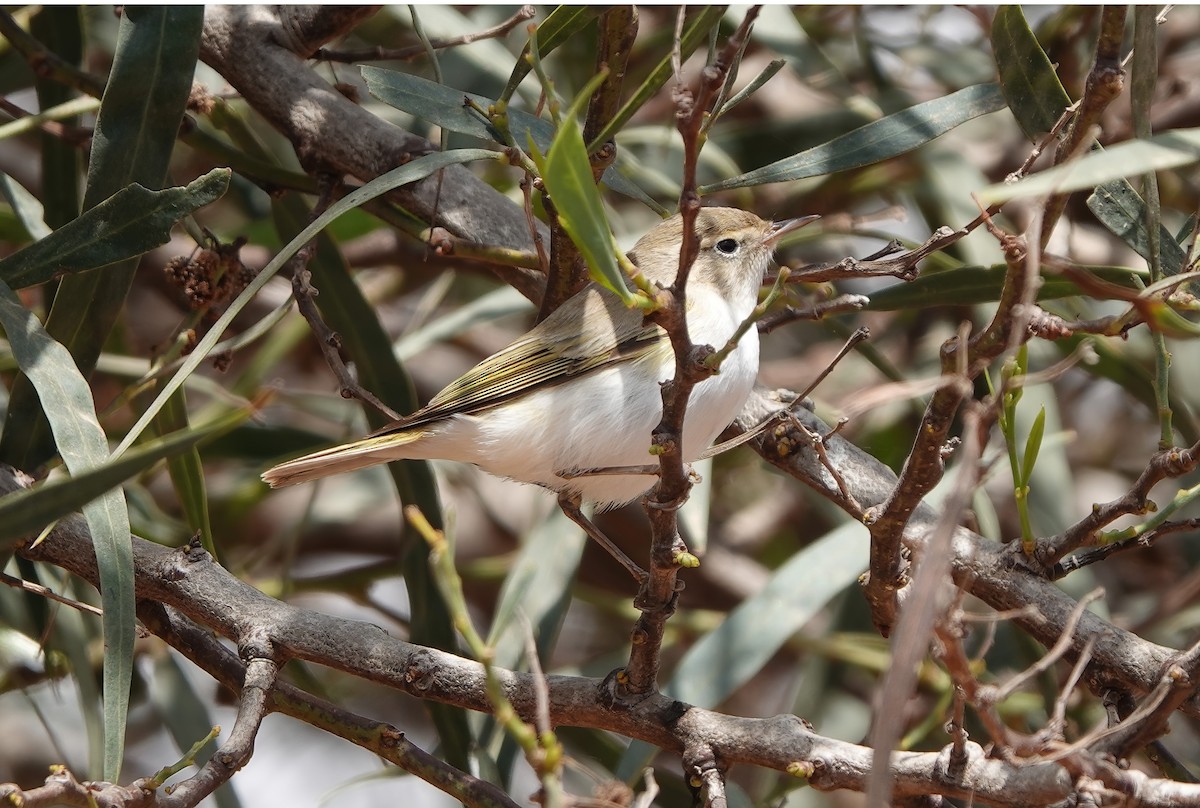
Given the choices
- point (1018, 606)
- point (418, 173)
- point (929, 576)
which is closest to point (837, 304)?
point (1018, 606)

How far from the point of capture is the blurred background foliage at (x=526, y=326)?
2557 mm

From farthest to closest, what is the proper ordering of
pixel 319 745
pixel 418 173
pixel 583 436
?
pixel 319 745
pixel 583 436
pixel 418 173

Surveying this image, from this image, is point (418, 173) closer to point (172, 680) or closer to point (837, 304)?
point (837, 304)

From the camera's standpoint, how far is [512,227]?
2.56m

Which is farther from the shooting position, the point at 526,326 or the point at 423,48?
the point at 526,326

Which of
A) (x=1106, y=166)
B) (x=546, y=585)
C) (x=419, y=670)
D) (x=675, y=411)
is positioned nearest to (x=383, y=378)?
(x=546, y=585)

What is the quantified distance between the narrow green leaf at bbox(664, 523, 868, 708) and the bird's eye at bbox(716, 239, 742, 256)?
705mm

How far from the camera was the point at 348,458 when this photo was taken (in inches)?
95.8

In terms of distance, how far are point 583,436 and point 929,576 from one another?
1564 mm

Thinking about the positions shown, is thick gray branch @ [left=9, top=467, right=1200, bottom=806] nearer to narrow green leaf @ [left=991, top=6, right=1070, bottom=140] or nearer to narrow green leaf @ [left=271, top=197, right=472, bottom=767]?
narrow green leaf @ [left=271, top=197, right=472, bottom=767]

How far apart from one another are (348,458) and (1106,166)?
5.37 feet

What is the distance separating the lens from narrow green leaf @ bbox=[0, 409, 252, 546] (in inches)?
46.2

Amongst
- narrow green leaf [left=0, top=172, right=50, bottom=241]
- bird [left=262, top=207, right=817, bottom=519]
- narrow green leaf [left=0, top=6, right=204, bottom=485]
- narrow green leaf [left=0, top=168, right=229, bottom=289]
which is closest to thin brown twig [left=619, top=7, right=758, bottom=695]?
bird [left=262, top=207, right=817, bottom=519]

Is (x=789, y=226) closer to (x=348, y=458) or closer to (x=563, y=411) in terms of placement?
(x=563, y=411)
